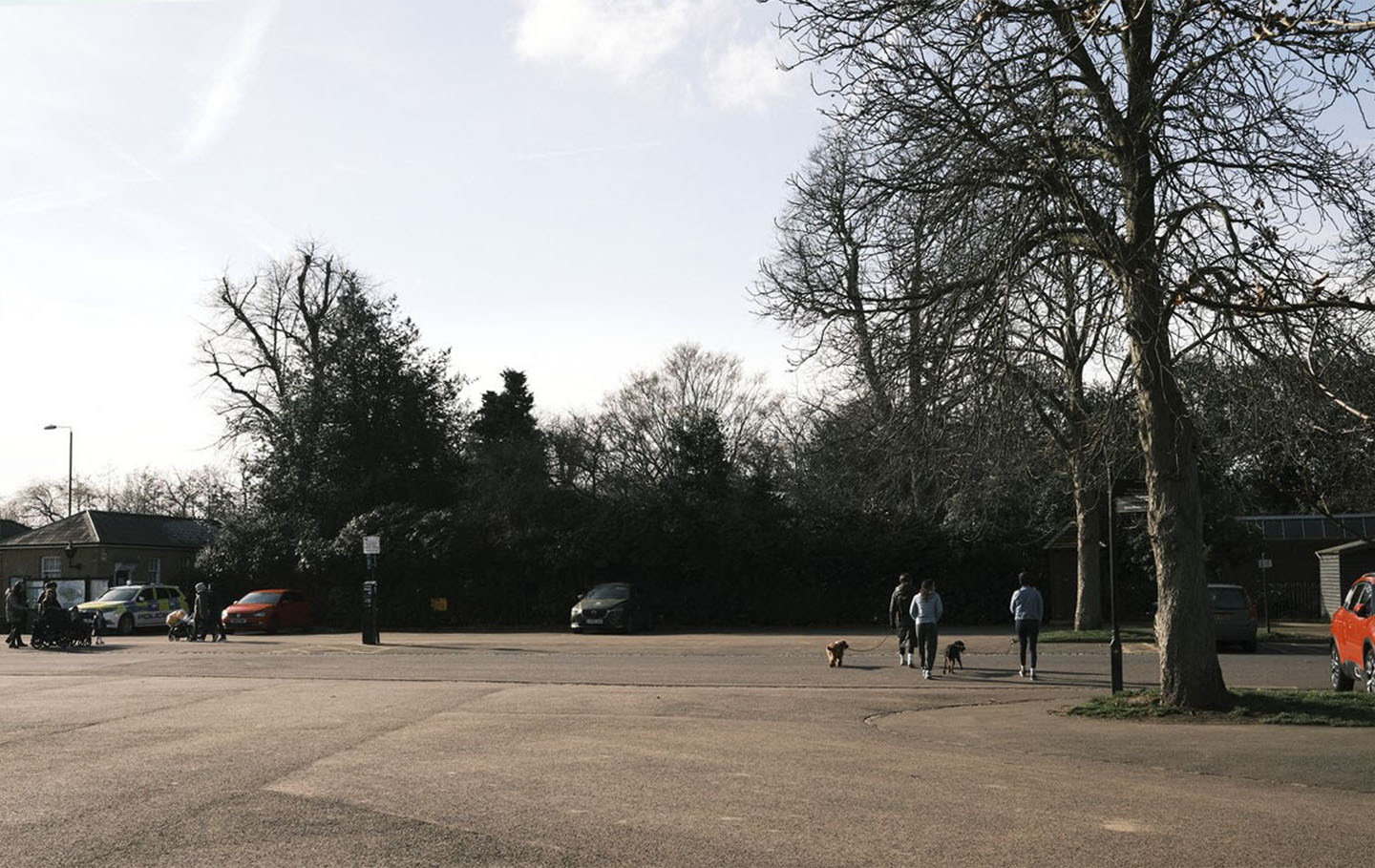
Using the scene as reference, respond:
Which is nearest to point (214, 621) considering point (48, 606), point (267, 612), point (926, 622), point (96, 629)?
point (96, 629)

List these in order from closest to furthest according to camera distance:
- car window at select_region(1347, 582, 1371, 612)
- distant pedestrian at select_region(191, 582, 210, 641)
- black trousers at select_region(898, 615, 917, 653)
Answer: car window at select_region(1347, 582, 1371, 612)
black trousers at select_region(898, 615, 917, 653)
distant pedestrian at select_region(191, 582, 210, 641)

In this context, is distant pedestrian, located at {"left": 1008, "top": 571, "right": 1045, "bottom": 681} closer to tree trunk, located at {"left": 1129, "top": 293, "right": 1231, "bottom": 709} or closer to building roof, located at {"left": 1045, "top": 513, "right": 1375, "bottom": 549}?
tree trunk, located at {"left": 1129, "top": 293, "right": 1231, "bottom": 709}

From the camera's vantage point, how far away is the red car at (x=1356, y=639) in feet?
52.7

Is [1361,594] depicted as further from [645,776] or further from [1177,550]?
[645,776]

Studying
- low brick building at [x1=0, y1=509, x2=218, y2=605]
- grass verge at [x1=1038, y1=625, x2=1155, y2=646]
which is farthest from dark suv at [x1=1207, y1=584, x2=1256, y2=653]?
low brick building at [x1=0, y1=509, x2=218, y2=605]

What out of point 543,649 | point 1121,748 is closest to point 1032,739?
point 1121,748

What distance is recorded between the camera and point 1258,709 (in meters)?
14.1

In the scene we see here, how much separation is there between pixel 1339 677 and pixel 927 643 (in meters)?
6.05

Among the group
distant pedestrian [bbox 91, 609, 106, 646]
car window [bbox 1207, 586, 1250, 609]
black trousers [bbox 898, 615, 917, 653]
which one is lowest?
distant pedestrian [bbox 91, 609, 106, 646]

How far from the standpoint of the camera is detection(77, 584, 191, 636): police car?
39031mm

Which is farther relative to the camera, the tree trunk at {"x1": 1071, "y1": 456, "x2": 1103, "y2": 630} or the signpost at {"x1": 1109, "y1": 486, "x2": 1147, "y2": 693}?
the tree trunk at {"x1": 1071, "y1": 456, "x2": 1103, "y2": 630}

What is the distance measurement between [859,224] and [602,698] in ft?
23.3

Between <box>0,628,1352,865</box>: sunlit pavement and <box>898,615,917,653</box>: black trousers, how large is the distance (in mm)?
3519

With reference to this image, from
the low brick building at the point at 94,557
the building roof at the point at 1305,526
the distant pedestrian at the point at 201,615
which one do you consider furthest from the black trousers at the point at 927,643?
the low brick building at the point at 94,557
